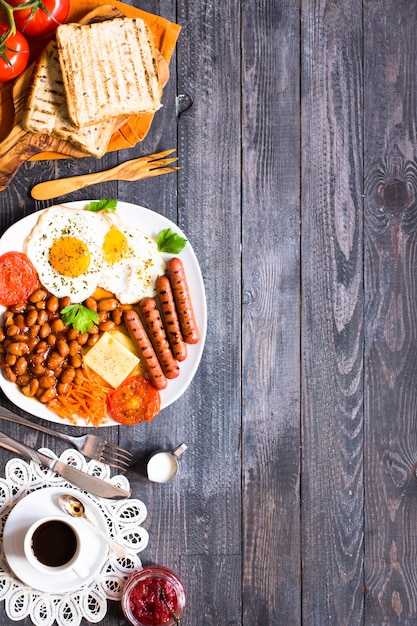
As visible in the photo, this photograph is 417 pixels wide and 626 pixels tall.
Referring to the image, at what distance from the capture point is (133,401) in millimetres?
2287

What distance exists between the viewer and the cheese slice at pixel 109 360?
2.27m

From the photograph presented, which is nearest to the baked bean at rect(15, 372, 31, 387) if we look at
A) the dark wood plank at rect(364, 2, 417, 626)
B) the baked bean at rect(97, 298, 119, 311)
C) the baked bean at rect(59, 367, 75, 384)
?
the baked bean at rect(59, 367, 75, 384)

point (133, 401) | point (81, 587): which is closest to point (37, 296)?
point (133, 401)

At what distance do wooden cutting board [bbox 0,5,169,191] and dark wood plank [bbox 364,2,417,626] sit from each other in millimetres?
1001

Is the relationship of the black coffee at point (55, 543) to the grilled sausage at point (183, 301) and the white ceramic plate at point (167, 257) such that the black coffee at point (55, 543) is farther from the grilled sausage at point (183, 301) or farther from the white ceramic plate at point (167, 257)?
the grilled sausage at point (183, 301)

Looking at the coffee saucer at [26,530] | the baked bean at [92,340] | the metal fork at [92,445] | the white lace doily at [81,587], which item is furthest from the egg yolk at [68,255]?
the coffee saucer at [26,530]

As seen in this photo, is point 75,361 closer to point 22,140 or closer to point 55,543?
point 55,543

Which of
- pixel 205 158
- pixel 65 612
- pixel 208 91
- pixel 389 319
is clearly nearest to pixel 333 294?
pixel 389 319

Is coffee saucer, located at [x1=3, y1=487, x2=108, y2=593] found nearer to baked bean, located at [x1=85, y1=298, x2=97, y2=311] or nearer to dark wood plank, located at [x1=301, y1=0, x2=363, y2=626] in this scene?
baked bean, located at [x1=85, y1=298, x2=97, y2=311]

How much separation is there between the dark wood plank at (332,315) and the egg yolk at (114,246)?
2.20 feet

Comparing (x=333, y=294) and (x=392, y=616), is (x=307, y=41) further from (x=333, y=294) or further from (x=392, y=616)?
(x=392, y=616)

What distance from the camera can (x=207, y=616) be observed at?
8.00 feet

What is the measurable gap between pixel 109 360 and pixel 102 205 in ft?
1.72

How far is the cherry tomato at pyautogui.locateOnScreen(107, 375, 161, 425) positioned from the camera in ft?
7.51
